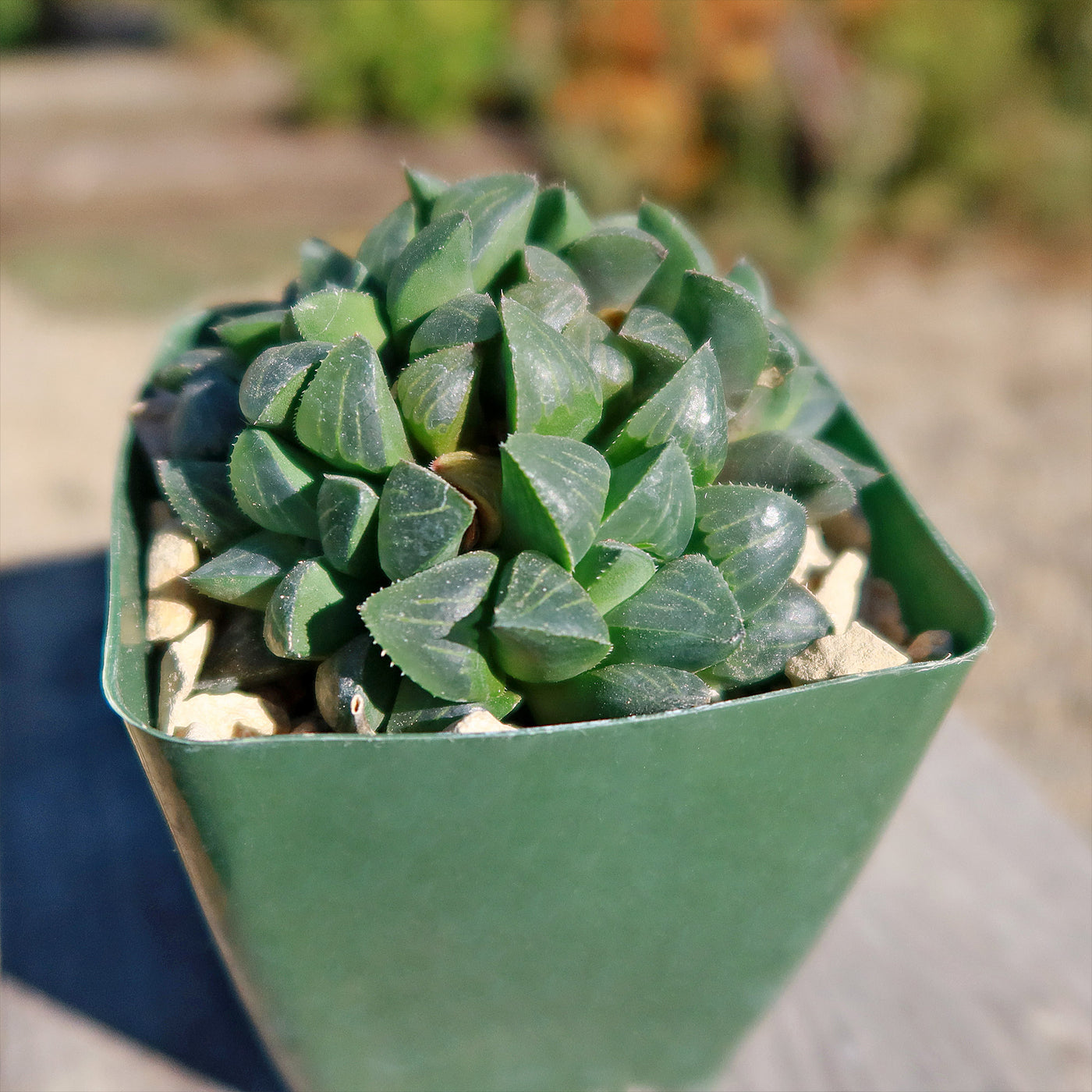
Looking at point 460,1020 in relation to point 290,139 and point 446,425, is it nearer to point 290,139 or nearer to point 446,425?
point 446,425

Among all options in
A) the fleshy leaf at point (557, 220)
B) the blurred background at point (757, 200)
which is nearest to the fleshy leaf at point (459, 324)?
the fleshy leaf at point (557, 220)

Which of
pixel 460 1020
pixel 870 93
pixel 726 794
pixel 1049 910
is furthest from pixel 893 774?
pixel 870 93

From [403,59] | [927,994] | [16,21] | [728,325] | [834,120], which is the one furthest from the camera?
[16,21]

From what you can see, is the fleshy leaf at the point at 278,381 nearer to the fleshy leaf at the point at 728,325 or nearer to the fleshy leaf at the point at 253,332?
the fleshy leaf at the point at 253,332

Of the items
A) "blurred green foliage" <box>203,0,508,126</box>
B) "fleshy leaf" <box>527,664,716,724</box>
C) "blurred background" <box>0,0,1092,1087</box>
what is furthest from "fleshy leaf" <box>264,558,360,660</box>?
"blurred green foliage" <box>203,0,508,126</box>

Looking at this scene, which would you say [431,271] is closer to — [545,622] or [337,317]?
[337,317]

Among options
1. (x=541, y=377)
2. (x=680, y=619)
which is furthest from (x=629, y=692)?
(x=541, y=377)

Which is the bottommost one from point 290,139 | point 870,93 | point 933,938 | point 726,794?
point 290,139
